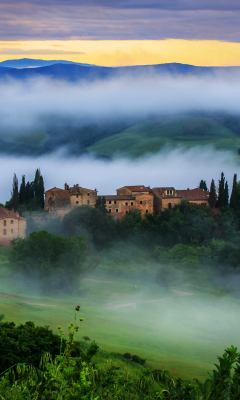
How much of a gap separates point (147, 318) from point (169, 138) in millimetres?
95585

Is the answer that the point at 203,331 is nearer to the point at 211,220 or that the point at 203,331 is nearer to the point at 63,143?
the point at 211,220

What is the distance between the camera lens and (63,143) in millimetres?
148875

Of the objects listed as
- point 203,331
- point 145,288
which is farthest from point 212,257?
point 203,331

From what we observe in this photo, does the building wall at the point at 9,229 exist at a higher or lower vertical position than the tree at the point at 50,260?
higher

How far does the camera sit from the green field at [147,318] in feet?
87.0

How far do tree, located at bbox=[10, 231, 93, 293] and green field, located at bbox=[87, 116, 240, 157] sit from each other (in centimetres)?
6767

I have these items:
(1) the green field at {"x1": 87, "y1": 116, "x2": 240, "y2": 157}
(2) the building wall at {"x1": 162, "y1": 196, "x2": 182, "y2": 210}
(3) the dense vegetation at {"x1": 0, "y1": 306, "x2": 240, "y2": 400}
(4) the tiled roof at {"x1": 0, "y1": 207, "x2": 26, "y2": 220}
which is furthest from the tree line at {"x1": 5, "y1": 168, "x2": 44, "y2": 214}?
(1) the green field at {"x1": 87, "y1": 116, "x2": 240, "y2": 157}

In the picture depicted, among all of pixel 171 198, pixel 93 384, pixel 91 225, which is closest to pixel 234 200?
pixel 171 198

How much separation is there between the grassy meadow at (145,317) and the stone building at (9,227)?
172 cm

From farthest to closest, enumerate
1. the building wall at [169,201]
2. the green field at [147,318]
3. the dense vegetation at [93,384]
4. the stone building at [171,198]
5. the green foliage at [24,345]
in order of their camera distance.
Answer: the stone building at [171,198] → the building wall at [169,201] → the green field at [147,318] → the green foliage at [24,345] → the dense vegetation at [93,384]

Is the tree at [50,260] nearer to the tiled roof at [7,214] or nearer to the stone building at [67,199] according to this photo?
the tiled roof at [7,214]

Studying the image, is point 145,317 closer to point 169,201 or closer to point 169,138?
point 169,201

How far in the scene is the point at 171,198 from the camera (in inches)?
2154

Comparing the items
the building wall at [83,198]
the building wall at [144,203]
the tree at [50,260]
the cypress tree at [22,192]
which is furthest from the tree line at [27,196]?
the tree at [50,260]
